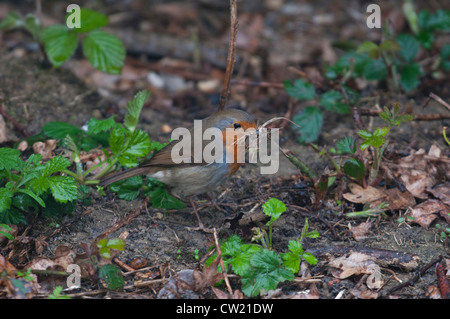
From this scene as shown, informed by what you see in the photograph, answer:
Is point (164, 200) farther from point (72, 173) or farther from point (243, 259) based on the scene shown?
point (243, 259)

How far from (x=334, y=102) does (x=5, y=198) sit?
2.65 m

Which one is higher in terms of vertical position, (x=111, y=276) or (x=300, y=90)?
(x=300, y=90)

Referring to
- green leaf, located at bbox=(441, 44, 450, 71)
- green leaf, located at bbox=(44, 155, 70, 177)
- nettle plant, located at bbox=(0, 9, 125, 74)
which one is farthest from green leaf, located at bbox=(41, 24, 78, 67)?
green leaf, located at bbox=(441, 44, 450, 71)

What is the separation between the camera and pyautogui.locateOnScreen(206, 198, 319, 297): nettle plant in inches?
115

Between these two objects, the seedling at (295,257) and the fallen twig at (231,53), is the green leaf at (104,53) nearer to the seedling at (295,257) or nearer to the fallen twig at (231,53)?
the fallen twig at (231,53)

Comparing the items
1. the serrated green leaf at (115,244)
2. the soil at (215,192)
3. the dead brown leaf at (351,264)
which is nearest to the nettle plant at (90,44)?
the soil at (215,192)

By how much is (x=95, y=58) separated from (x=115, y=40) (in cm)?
25

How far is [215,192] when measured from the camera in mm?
4125

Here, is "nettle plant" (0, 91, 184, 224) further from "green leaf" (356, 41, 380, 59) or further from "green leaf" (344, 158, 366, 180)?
"green leaf" (356, 41, 380, 59)

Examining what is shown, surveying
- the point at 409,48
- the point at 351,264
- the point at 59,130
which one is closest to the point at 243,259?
the point at 351,264

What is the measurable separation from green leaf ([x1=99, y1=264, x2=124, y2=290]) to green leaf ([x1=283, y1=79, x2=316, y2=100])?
2163 millimetres

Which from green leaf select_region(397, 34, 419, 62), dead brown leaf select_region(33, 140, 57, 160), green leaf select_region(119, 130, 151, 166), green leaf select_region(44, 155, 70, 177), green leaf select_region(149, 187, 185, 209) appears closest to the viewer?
green leaf select_region(44, 155, 70, 177)

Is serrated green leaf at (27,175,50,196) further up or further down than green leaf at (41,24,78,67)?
further down
